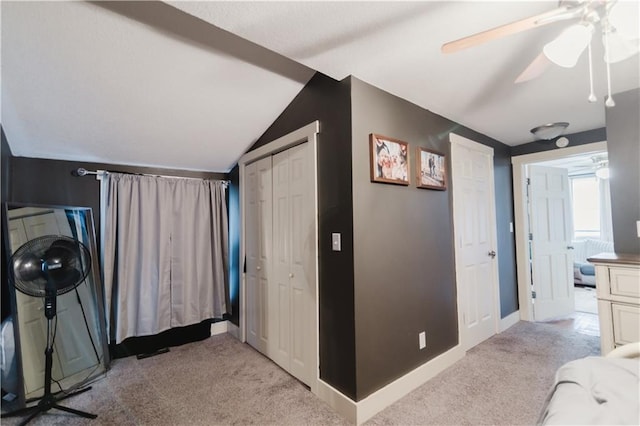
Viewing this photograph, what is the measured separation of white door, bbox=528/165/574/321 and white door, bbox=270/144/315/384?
3.11 m

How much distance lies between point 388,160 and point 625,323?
6.11 ft

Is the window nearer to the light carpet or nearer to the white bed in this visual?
the light carpet

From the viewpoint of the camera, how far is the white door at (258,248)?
109 inches

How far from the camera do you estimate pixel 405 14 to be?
1412mm

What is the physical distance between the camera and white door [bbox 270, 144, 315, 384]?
2254 mm

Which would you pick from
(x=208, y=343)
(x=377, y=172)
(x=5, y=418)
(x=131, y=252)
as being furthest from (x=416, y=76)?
(x=5, y=418)

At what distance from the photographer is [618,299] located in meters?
1.88

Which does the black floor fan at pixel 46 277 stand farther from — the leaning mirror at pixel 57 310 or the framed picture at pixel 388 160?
the framed picture at pixel 388 160

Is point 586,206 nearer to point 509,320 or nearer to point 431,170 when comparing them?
point 509,320

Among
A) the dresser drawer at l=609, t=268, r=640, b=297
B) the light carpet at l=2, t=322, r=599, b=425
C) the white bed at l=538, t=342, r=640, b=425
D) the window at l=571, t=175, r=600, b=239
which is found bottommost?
the light carpet at l=2, t=322, r=599, b=425

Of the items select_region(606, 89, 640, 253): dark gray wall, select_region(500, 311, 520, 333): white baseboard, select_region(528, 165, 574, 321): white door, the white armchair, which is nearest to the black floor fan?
select_region(500, 311, 520, 333): white baseboard

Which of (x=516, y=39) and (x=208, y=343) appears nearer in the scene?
(x=516, y=39)

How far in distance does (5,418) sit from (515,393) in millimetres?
3546

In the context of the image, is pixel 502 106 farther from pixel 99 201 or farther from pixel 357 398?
pixel 99 201
